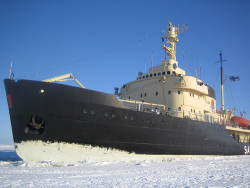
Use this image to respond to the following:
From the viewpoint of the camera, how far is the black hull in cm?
1022

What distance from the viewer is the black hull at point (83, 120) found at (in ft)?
33.5

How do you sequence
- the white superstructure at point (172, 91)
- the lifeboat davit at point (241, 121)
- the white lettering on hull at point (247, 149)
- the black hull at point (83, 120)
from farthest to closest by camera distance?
1. the lifeboat davit at point (241, 121)
2. the white lettering on hull at point (247, 149)
3. the white superstructure at point (172, 91)
4. the black hull at point (83, 120)

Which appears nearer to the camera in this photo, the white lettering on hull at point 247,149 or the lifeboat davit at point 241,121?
the white lettering on hull at point 247,149

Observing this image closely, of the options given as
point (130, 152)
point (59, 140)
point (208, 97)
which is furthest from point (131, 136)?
point (208, 97)

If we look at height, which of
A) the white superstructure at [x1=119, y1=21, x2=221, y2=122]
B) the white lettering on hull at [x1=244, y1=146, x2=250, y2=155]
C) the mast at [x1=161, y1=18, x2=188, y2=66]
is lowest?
the white lettering on hull at [x1=244, y1=146, x2=250, y2=155]

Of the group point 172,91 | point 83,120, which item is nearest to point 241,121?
point 172,91

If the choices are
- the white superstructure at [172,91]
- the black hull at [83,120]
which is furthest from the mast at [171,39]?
the black hull at [83,120]

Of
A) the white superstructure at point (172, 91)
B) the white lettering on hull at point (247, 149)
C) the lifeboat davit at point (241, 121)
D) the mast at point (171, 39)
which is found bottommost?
the white lettering on hull at point (247, 149)

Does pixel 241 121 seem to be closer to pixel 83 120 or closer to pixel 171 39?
pixel 171 39

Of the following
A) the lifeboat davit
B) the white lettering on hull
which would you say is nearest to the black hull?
the white lettering on hull

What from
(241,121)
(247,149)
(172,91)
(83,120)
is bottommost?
(247,149)

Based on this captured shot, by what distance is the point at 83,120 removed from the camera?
1074 centimetres

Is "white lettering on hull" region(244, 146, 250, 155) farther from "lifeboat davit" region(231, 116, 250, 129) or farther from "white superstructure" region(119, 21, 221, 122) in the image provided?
"white superstructure" region(119, 21, 221, 122)

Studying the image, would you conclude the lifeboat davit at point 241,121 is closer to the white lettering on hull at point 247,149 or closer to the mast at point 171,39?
the white lettering on hull at point 247,149
